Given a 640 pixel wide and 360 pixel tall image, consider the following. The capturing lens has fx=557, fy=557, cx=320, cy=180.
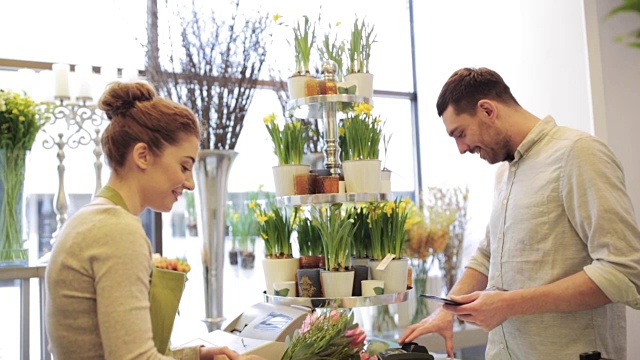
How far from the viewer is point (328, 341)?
1363 millimetres

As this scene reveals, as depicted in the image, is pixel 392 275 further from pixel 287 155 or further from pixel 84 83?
pixel 84 83

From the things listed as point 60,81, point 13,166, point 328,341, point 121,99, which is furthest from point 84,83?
point 328,341

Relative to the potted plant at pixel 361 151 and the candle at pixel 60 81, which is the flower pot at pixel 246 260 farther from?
the potted plant at pixel 361 151

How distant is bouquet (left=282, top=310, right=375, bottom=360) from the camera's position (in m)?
1.34

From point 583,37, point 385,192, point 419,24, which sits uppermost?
point 419,24

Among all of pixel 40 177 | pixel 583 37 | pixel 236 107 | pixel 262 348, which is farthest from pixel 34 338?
pixel 583 37

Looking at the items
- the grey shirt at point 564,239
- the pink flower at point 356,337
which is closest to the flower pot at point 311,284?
the pink flower at point 356,337

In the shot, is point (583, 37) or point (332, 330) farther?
point (583, 37)

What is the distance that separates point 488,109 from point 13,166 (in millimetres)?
2178

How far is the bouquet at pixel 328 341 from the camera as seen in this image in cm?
134

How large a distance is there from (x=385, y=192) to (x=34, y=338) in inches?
81.8

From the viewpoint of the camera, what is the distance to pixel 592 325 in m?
1.68

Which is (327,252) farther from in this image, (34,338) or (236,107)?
(34,338)

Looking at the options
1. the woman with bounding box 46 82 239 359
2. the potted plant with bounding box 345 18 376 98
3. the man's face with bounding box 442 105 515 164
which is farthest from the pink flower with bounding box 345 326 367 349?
the potted plant with bounding box 345 18 376 98
